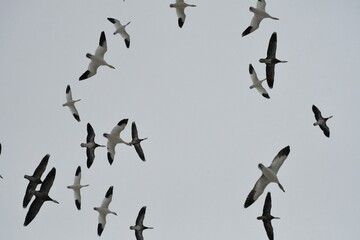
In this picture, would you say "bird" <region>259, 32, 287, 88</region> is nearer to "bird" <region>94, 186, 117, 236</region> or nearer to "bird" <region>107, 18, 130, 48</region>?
"bird" <region>107, 18, 130, 48</region>

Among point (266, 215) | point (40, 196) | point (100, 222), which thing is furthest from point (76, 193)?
point (266, 215)

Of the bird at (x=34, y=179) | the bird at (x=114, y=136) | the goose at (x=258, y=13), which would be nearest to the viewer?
the bird at (x=34, y=179)

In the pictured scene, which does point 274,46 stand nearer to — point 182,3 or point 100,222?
point 182,3

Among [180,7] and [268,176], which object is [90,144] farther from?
[268,176]

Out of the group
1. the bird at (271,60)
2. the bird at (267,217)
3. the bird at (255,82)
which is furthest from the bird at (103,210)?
the bird at (271,60)

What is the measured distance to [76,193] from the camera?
35.2 m

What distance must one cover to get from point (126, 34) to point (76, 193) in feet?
21.2

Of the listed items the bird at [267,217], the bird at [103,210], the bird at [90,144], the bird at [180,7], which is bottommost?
the bird at [267,217]

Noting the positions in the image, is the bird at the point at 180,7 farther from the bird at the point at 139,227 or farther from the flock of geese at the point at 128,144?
the bird at the point at 139,227

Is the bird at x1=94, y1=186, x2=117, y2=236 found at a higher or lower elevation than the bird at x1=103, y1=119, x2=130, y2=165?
lower

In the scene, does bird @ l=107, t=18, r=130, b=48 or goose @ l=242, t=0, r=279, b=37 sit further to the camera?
bird @ l=107, t=18, r=130, b=48

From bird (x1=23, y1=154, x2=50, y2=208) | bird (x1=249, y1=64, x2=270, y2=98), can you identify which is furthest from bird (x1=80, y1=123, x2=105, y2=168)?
bird (x1=249, y1=64, x2=270, y2=98)

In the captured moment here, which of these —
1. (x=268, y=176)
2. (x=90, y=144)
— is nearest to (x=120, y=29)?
(x=90, y=144)

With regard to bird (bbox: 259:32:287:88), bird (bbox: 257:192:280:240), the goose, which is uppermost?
the goose
